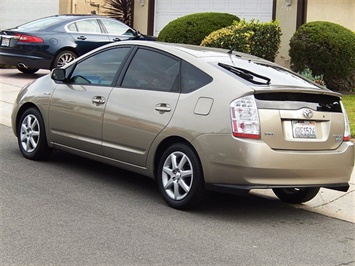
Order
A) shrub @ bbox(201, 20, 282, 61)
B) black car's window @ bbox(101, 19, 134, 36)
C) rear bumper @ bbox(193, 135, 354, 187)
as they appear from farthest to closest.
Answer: black car's window @ bbox(101, 19, 134, 36) → shrub @ bbox(201, 20, 282, 61) → rear bumper @ bbox(193, 135, 354, 187)

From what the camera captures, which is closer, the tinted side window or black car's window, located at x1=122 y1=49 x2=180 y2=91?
the tinted side window

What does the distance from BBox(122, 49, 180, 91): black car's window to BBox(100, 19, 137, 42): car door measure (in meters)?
9.21

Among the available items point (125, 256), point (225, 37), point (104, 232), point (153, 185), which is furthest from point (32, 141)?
point (225, 37)

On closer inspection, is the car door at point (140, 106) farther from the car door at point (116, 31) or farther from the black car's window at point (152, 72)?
the car door at point (116, 31)

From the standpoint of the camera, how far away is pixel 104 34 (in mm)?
15844

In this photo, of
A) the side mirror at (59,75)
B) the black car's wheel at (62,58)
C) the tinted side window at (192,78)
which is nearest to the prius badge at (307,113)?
the tinted side window at (192,78)

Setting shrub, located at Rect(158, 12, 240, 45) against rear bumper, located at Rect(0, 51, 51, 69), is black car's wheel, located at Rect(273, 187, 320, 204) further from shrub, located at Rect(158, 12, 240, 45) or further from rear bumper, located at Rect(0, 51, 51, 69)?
rear bumper, located at Rect(0, 51, 51, 69)

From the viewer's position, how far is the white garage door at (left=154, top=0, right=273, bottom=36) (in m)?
18.1

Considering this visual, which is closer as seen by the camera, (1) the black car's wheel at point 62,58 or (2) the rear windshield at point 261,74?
(2) the rear windshield at point 261,74

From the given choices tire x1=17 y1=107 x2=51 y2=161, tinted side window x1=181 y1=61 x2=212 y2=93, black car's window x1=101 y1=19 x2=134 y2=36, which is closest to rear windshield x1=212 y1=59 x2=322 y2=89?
tinted side window x1=181 y1=61 x2=212 y2=93

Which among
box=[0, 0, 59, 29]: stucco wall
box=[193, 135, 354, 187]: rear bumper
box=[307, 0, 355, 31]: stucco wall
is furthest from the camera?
box=[0, 0, 59, 29]: stucco wall

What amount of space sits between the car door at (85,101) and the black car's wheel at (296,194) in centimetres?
209

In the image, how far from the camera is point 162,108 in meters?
6.27

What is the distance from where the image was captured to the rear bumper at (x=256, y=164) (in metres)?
5.64
